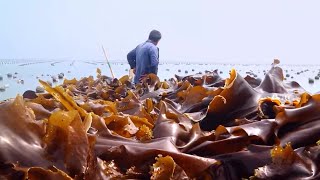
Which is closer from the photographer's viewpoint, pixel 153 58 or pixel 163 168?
pixel 163 168

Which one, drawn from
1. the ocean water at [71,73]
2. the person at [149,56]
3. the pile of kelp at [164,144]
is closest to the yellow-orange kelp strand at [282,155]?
the pile of kelp at [164,144]

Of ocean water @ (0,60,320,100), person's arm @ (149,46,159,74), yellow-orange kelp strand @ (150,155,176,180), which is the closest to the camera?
yellow-orange kelp strand @ (150,155,176,180)

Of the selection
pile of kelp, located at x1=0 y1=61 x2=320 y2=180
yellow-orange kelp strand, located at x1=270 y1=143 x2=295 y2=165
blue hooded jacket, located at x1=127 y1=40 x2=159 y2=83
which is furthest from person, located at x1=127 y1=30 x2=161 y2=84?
yellow-orange kelp strand, located at x1=270 y1=143 x2=295 y2=165

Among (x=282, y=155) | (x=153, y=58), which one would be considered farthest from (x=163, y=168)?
(x=153, y=58)

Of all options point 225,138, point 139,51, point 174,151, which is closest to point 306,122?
point 225,138

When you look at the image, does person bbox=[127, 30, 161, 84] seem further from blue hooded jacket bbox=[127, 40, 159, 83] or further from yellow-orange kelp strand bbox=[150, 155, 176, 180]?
yellow-orange kelp strand bbox=[150, 155, 176, 180]

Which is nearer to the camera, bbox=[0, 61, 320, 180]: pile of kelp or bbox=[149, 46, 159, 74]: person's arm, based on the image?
bbox=[0, 61, 320, 180]: pile of kelp

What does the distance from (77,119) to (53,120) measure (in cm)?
5

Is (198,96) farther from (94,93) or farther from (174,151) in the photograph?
(94,93)

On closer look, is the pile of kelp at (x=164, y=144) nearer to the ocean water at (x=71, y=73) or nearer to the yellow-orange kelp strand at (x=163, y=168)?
the yellow-orange kelp strand at (x=163, y=168)

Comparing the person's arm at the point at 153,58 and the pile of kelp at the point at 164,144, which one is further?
the person's arm at the point at 153,58

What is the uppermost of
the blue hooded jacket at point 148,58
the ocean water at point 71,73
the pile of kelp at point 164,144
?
the pile of kelp at point 164,144

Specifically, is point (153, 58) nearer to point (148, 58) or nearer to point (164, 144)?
point (148, 58)

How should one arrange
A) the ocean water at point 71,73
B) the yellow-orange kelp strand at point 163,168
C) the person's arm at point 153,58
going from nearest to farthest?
the yellow-orange kelp strand at point 163,168 < the person's arm at point 153,58 < the ocean water at point 71,73
